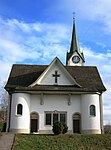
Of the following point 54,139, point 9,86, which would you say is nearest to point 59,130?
point 54,139

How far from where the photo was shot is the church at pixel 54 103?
31.8 metres

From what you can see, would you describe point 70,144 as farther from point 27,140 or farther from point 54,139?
point 27,140

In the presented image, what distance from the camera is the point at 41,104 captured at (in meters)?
32.9

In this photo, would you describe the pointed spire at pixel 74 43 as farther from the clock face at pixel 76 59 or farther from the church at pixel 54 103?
the church at pixel 54 103

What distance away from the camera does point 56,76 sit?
34.5 metres

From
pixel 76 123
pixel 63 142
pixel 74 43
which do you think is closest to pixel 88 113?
pixel 76 123

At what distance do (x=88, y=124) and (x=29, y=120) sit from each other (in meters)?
7.26

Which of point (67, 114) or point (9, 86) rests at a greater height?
point (9, 86)

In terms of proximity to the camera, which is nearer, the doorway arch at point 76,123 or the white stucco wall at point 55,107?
the white stucco wall at point 55,107

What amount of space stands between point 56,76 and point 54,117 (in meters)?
5.40

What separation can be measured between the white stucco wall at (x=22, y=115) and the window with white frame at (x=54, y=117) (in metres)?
2.41

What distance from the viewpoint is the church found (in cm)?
3180

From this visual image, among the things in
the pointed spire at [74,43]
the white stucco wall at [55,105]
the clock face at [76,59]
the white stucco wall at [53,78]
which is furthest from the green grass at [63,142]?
the pointed spire at [74,43]

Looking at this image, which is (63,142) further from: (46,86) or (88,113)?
(46,86)
